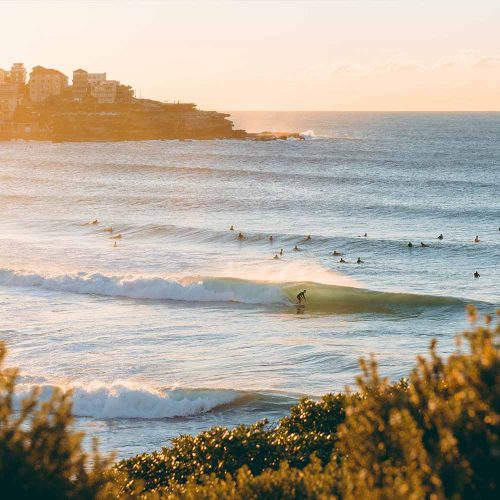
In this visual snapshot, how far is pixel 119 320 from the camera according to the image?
38.8 metres

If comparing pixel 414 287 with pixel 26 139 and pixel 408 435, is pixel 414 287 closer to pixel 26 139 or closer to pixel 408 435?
pixel 408 435

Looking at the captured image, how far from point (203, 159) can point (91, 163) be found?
56.0 ft

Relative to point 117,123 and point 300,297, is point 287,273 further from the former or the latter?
point 117,123

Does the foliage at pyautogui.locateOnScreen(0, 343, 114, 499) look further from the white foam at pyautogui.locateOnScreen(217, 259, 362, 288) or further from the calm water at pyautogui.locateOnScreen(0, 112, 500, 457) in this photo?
the white foam at pyautogui.locateOnScreen(217, 259, 362, 288)

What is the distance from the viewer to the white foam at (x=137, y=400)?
26.0 metres

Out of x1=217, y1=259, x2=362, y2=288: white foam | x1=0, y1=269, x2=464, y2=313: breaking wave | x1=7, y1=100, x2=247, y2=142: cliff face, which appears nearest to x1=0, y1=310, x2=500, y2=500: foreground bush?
x1=0, y1=269, x2=464, y2=313: breaking wave

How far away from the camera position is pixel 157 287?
4556 centimetres

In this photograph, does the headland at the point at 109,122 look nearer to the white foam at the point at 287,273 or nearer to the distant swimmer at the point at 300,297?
the white foam at the point at 287,273

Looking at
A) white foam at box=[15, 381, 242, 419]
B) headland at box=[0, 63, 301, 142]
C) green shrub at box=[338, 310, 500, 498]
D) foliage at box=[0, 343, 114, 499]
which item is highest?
headland at box=[0, 63, 301, 142]

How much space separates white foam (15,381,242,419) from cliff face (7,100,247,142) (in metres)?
156

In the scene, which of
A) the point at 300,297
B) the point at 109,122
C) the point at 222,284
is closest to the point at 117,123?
the point at 109,122

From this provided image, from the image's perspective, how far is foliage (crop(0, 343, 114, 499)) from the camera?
31.0 ft

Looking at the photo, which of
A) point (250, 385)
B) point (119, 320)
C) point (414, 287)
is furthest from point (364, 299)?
point (250, 385)

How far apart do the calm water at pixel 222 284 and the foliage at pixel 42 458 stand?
13.2 meters
